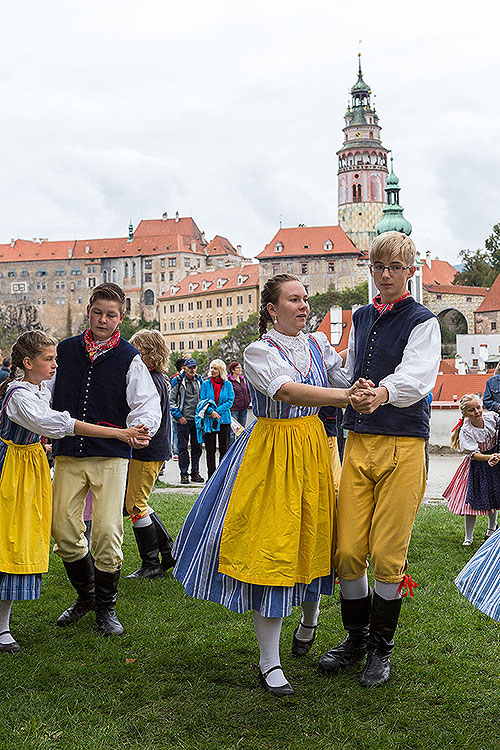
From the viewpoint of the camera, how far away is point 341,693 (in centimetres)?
361

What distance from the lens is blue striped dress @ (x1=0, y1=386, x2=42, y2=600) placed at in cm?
420

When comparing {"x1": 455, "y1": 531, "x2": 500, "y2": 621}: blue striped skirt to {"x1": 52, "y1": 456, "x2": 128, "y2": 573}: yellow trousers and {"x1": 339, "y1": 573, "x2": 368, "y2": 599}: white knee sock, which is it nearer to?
{"x1": 339, "y1": 573, "x2": 368, "y2": 599}: white knee sock

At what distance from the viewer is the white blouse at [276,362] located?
3.65 metres

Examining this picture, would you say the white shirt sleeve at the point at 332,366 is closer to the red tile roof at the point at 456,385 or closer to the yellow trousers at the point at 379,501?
the yellow trousers at the point at 379,501

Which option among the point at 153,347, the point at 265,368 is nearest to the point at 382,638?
the point at 265,368

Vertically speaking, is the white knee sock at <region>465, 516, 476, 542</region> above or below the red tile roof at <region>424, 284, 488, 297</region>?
below

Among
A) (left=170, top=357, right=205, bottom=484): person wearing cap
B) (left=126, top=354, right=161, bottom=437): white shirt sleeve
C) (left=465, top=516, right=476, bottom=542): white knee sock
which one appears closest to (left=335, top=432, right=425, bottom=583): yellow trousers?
(left=126, top=354, right=161, bottom=437): white shirt sleeve

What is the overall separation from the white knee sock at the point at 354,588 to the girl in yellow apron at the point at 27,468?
50.5 inches

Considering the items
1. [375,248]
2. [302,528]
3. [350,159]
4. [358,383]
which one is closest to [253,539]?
[302,528]

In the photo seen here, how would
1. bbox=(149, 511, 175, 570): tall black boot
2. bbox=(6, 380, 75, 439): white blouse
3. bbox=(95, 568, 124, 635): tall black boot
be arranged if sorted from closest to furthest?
bbox=(6, 380, 75, 439): white blouse, bbox=(95, 568, 124, 635): tall black boot, bbox=(149, 511, 175, 570): tall black boot

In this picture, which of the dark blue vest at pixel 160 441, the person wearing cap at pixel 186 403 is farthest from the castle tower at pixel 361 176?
the dark blue vest at pixel 160 441

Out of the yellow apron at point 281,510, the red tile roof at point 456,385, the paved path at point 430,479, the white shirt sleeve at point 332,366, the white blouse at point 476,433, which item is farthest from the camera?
the red tile roof at point 456,385

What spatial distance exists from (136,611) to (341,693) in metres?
1.73

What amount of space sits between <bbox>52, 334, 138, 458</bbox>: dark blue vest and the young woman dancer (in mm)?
828
